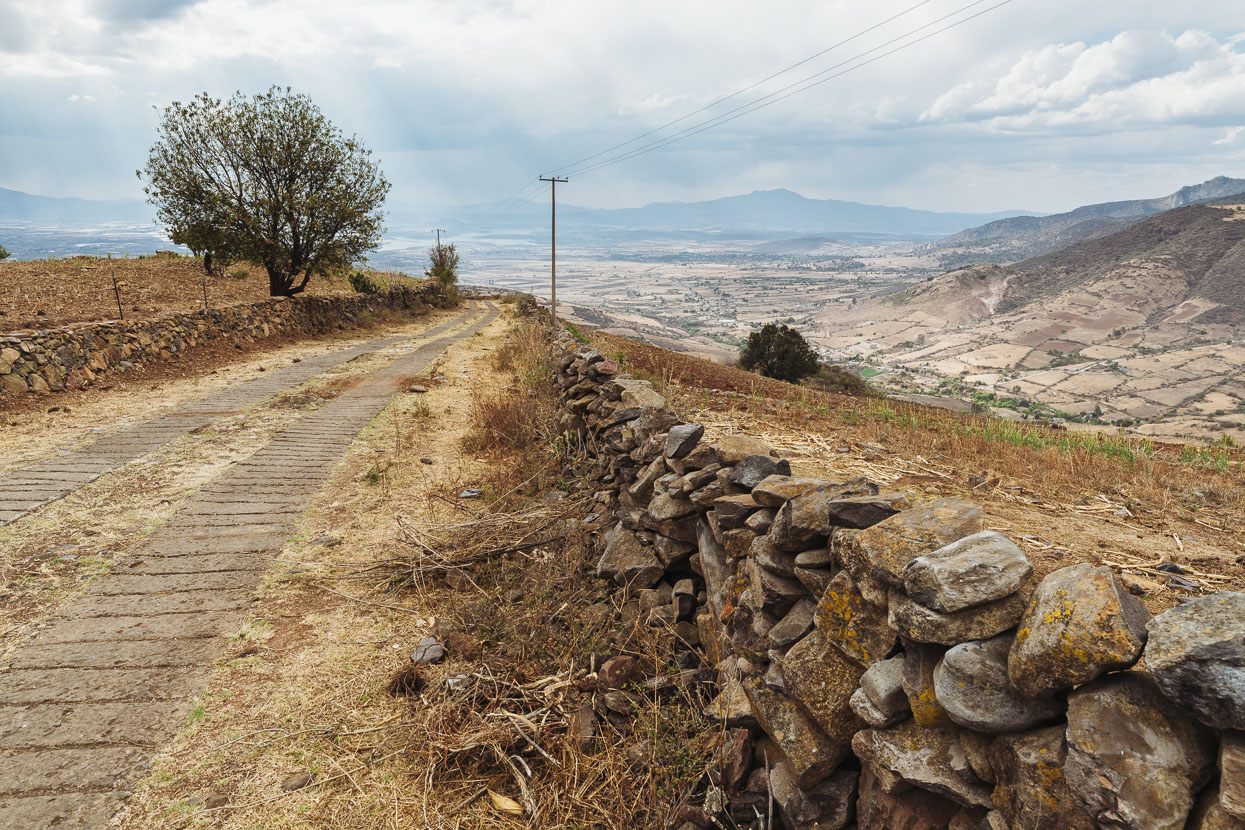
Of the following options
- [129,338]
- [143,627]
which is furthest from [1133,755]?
[129,338]

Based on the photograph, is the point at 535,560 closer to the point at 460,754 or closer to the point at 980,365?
the point at 460,754

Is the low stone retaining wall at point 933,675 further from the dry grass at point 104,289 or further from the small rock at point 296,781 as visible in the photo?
the dry grass at point 104,289

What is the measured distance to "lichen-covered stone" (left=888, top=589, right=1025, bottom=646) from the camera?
2.17m

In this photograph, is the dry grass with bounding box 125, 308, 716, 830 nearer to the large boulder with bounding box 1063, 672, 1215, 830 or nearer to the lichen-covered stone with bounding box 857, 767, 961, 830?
the lichen-covered stone with bounding box 857, 767, 961, 830

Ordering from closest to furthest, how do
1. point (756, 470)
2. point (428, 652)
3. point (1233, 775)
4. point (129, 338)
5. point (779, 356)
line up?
point (1233, 775) → point (756, 470) → point (428, 652) → point (129, 338) → point (779, 356)

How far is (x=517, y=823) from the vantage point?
3299mm

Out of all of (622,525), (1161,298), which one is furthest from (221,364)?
(1161,298)

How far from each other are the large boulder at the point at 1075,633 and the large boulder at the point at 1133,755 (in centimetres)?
7

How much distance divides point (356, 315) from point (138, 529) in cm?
2276

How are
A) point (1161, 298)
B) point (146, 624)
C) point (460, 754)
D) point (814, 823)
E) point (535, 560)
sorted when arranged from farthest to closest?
point (1161, 298), point (535, 560), point (146, 624), point (460, 754), point (814, 823)

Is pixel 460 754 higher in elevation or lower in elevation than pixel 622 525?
lower

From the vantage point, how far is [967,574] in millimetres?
2195

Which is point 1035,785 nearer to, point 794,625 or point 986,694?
point 986,694

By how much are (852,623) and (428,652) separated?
3.24 m
